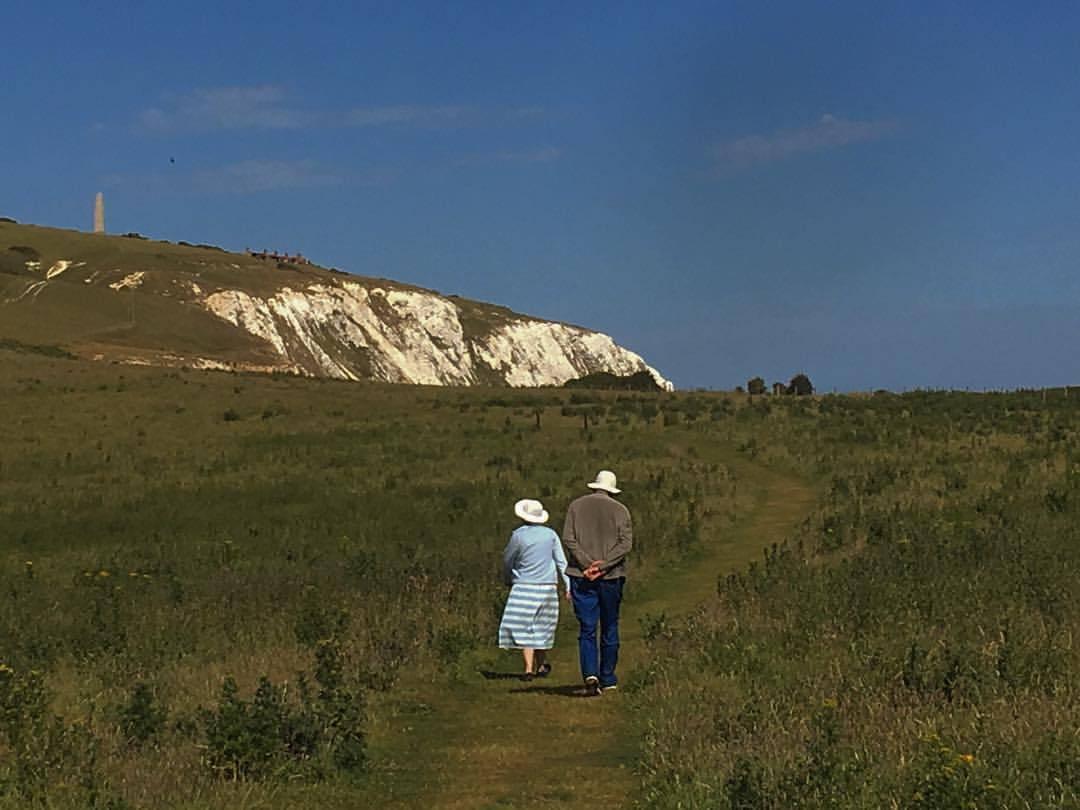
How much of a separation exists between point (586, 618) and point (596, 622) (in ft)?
0.40

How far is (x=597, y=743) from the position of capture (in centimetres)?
985

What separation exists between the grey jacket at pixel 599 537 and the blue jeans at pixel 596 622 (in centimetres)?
12

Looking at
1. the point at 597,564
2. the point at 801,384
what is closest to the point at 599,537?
the point at 597,564

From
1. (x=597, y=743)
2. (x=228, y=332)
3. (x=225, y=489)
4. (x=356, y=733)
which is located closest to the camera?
(x=356, y=733)

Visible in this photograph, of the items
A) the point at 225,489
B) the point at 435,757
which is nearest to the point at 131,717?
the point at 435,757

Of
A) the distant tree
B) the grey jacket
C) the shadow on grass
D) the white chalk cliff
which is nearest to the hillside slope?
the white chalk cliff

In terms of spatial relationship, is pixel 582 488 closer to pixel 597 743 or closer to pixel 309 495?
pixel 309 495

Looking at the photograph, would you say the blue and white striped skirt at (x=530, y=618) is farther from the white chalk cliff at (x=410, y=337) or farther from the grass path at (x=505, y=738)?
the white chalk cliff at (x=410, y=337)

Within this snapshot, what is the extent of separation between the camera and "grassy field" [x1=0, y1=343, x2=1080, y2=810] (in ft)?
25.5

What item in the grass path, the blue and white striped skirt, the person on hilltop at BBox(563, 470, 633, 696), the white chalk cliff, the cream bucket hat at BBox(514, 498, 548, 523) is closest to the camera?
the grass path

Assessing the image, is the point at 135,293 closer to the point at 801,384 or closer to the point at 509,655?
the point at 801,384

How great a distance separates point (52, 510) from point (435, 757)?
20.6m

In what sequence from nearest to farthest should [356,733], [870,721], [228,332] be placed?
1. [870,721]
2. [356,733]
3. [228,332]

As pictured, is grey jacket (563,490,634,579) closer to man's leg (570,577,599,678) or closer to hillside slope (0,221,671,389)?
man's leg (570,577,599,678)
